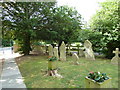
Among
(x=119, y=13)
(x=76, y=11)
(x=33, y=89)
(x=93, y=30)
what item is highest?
(x=76, y=11)

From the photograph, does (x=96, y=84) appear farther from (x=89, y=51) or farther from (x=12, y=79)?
(x=89, y=51)

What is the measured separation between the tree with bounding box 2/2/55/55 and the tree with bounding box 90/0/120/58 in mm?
3913

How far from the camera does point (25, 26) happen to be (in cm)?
659

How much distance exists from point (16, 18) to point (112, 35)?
7199 millimetres

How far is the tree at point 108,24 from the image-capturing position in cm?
551

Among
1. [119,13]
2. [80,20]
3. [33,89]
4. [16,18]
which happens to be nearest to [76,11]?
[80,20]

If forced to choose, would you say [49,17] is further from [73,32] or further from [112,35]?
[112,35]

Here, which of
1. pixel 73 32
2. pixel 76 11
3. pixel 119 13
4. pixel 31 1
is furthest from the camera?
pixel 76 11

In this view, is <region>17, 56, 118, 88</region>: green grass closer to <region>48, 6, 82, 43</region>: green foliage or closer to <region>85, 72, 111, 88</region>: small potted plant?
<region>85, 72, 111, 88</region>: small potted plant

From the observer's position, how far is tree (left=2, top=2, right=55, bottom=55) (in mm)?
6555

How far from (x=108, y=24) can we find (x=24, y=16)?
628cm

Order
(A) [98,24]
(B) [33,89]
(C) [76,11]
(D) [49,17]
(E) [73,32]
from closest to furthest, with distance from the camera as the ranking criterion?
(B) [33,89], (A) [98,24], (D) [49,17], (E) [73,32], (C) [76,11]

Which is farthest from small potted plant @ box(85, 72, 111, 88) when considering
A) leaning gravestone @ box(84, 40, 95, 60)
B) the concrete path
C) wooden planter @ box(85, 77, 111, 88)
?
leaning gravestone @ box(84, 40, 95, 60)

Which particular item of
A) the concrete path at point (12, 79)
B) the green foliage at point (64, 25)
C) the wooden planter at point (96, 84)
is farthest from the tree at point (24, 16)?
the wooden planter at point (96, 84)
